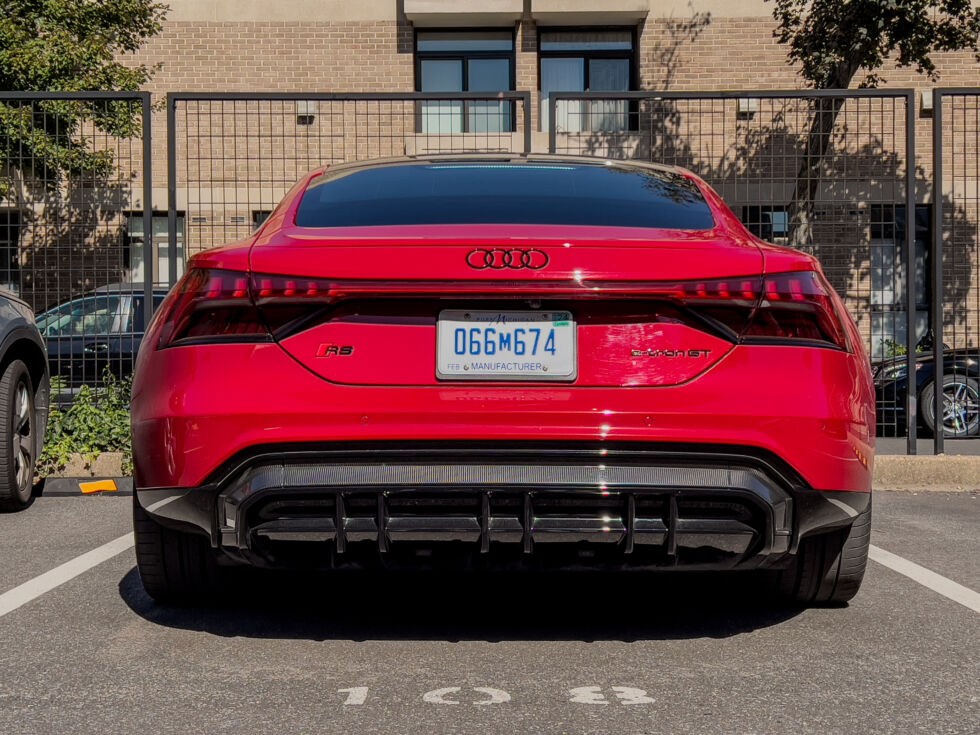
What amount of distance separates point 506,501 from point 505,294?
0.58 m

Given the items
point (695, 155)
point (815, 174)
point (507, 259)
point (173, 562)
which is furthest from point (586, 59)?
point (507, 259)

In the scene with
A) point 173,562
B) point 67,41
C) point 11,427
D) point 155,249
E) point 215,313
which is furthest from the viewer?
point 67,41

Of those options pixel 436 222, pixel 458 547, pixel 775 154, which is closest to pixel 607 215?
pixel 436 222

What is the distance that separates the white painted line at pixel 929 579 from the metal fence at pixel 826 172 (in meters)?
2.98

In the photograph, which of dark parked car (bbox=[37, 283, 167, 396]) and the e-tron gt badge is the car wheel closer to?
dark parked car (bbox=[37, 283, 167, 396])

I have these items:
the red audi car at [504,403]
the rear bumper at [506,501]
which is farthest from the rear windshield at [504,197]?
the rear bumper at [506,501]

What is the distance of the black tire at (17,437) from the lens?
21.3ft

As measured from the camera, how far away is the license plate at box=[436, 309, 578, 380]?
3410mm

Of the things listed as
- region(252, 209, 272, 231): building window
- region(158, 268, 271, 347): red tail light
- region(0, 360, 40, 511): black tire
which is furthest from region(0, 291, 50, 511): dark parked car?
region(158, 268, 271, 347): red tail light

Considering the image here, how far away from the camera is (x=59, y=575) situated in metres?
4.89

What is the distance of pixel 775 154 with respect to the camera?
8305 millimetres

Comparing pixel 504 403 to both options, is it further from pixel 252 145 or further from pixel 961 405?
pixel 961 405

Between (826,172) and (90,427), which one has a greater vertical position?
(826,172)

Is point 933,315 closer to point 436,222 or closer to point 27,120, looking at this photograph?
point 436,222
